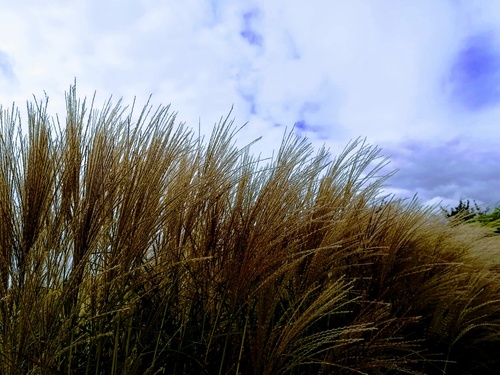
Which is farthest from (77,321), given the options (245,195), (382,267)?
(382,267)

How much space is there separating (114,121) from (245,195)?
685mm

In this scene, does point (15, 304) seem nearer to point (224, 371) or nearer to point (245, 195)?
point (224, 371)

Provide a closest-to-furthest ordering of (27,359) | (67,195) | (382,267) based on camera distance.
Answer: (27,359) → (67,195) → (382,267)

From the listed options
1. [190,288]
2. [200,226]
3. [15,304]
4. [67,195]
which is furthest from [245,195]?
[15,304]

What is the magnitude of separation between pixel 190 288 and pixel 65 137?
0.87m

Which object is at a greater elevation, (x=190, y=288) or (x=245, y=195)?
(x=245, y=195)

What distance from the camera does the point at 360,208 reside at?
3.44 m

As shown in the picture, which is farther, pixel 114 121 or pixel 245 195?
pixel 245 195

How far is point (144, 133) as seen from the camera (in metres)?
2.30

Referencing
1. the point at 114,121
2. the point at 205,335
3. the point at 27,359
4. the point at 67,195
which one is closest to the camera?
the point at 27,359

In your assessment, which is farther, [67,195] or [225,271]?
[225,271]

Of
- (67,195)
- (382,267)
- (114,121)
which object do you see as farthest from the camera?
(382,267)

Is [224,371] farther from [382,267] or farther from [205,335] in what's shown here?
[382,267]

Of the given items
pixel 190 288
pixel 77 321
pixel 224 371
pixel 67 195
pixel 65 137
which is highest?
pixel 65 137
